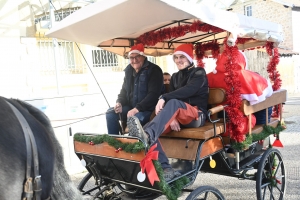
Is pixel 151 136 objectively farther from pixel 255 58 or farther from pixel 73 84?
pixel 255 58

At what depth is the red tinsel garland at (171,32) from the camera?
362 centimetres

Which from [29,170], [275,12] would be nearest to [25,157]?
[29,170]

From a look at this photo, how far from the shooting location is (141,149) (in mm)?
2539

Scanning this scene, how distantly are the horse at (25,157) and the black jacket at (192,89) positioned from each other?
142 centimetres

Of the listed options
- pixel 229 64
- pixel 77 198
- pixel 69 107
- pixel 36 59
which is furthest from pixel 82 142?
pixel 36 59

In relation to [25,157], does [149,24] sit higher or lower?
higher

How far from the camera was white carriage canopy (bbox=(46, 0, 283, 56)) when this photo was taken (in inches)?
117

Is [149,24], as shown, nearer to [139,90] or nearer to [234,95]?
[139,90]

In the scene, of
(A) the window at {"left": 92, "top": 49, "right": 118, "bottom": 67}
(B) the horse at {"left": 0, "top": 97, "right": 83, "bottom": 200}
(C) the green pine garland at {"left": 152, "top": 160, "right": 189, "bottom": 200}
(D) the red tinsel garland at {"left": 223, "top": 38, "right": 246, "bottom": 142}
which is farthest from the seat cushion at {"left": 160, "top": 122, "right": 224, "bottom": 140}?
(A) the window at {"left": 92, "top": 49, "right": 118, "bottom": 67}

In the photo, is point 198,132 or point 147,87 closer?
point 198,132

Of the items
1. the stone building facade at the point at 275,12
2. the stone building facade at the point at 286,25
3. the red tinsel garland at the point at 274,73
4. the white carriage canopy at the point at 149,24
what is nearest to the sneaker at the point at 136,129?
the white carriage canopy at the point at 149,24

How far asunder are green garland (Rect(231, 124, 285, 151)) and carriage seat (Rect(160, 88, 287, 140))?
0.06 metres

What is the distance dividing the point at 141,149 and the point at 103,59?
9457mm

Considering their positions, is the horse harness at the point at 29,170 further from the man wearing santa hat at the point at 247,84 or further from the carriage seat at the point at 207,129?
the man wearing santa hat at the point at 247,84
